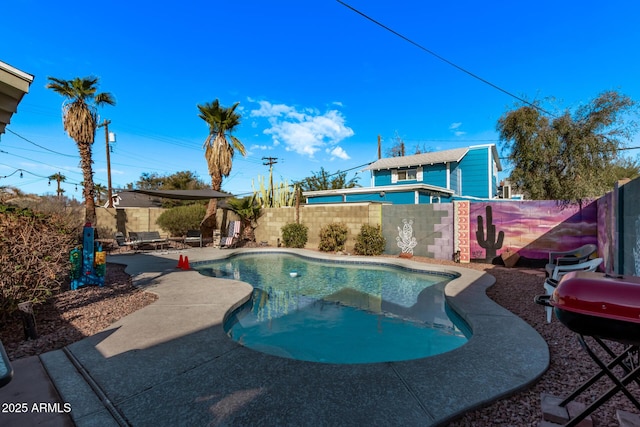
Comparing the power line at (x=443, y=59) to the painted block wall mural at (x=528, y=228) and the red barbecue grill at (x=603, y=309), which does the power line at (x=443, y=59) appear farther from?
the red barbecue grill at (x=603, y=309)

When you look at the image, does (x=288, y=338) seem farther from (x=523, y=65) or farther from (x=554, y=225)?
(x=523, y=65)

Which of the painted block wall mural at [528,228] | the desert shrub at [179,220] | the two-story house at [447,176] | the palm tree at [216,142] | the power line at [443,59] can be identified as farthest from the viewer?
the two-story house at [447,176]

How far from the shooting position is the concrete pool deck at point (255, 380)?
7.54 feet

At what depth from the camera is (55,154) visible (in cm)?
2945

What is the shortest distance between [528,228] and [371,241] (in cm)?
519

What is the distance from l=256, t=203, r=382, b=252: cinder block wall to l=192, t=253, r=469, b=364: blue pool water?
3.04 m

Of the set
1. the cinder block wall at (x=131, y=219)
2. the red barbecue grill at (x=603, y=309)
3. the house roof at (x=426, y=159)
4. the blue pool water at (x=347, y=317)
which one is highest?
the house roof at (x=426, y=159)

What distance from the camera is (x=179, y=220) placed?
55.5 feet

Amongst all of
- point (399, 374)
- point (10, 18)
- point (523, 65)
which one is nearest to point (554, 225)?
point (523, 65)

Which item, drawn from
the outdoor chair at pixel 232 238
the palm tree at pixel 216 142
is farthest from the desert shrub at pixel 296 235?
the palm tree at pixel 216 142

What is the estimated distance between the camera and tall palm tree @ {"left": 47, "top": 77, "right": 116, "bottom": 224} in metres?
13.3

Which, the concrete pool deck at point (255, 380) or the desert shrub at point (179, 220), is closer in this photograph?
the concrete pool deck at point (255, 380)

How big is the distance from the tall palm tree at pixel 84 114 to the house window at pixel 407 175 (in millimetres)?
17672

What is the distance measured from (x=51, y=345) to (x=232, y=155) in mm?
14726
